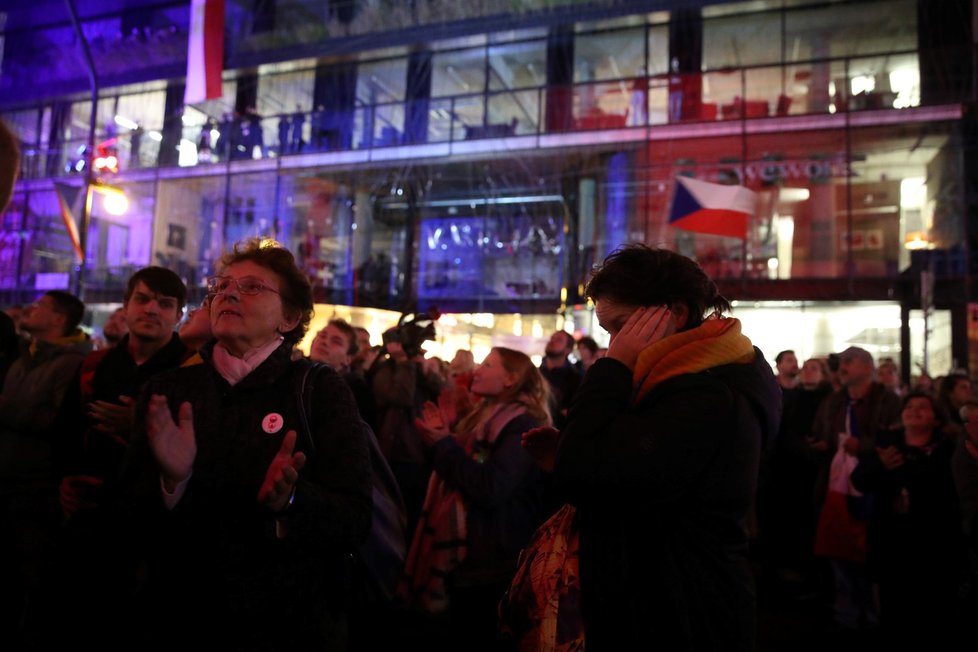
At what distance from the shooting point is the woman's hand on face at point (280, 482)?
6.65ft

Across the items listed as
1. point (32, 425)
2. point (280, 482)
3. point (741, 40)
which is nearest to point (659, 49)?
point (741, 40)

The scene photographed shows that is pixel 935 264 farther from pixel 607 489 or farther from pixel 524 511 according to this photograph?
pixel 607 489

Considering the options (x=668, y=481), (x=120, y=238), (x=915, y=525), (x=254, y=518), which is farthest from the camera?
(x=120, y=238)

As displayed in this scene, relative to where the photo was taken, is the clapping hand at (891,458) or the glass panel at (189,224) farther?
the glass panel at (189,224)

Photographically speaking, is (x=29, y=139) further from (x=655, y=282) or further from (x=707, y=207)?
(x=655, y=282)

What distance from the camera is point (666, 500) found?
1.86m

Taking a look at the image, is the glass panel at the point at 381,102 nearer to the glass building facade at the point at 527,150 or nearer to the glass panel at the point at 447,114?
the glass building facade at the point at 527,150

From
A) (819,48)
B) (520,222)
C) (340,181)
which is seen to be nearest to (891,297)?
(819,48)

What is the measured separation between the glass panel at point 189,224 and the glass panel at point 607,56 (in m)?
10.9

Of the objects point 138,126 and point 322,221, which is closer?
point 322,221

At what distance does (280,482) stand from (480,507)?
7.22ft

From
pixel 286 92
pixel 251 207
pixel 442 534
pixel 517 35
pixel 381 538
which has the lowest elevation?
pixel 442 534

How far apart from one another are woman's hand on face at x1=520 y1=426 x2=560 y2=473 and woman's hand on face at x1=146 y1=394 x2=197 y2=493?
106 centimetres

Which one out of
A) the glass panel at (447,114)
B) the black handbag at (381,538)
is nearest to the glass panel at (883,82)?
the glass panel at (447,114)
